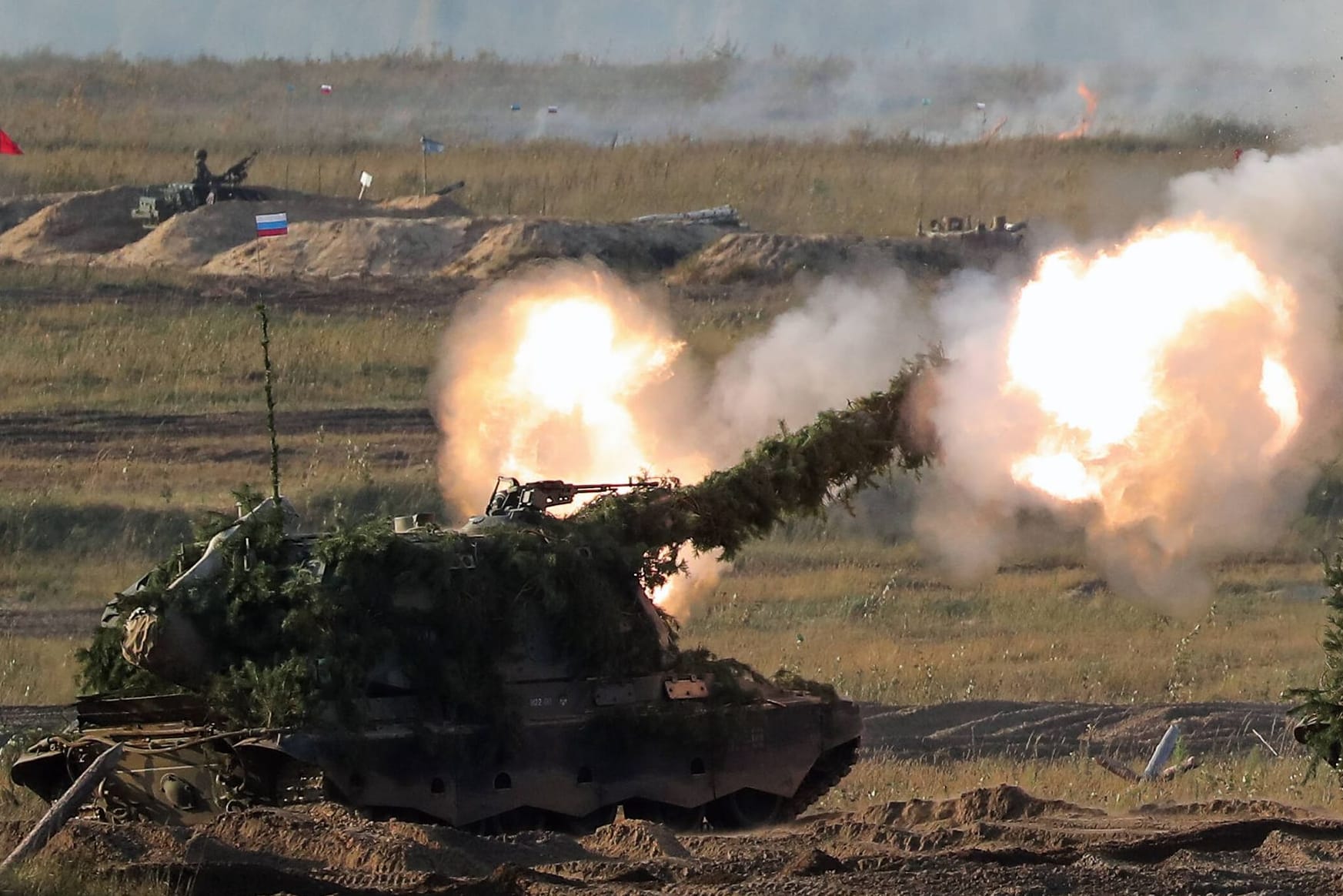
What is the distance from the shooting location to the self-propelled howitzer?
55.9ft

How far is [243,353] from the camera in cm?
4269

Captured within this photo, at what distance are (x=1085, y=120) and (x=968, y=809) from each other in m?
40.0

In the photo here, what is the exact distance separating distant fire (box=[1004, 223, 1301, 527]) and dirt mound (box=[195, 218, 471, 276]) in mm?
28918

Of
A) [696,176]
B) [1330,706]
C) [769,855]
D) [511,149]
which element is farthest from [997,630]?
[511,149]

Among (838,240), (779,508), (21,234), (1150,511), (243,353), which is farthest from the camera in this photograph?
(21,234)

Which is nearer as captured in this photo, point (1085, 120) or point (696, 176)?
point (1085, 120)

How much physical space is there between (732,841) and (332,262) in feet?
111

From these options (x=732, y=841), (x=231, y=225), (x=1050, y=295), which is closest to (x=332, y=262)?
(x=231, y=225)

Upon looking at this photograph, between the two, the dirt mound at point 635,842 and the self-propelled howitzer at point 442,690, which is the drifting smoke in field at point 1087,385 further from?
the dirt mound at point 635,842

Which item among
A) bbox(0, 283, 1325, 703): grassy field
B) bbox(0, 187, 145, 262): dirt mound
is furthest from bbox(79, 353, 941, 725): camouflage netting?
bbox(0, 187, 145, 262): dirt mound

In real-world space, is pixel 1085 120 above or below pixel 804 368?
above

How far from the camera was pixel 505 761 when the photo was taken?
58.3 feet

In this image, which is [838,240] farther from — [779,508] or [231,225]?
[779,508]

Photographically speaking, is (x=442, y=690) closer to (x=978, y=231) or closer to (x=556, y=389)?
(x=556, y=389)
